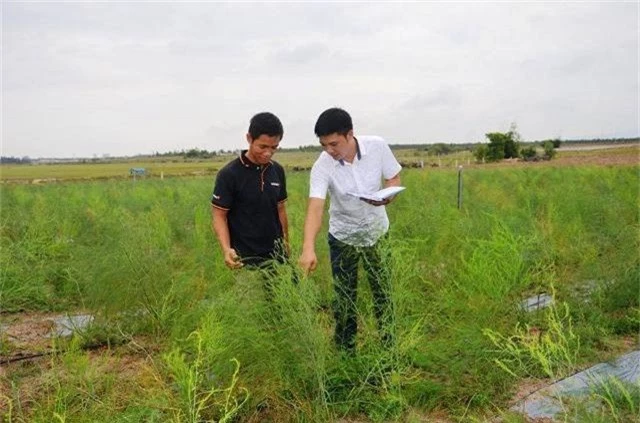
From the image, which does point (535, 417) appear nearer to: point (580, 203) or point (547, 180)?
point (580, 203)

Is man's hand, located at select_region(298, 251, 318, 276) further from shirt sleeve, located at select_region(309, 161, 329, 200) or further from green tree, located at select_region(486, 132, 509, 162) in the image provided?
green tree, located at select_region(486, 132, 509, 162)

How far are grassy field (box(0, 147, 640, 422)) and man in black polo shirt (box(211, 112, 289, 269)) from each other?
10.2 inches

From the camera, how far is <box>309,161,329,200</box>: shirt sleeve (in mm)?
2988

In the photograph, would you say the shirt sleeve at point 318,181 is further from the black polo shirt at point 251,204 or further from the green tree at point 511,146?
the green tree at point 511,146

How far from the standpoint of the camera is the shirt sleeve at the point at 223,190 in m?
3.05

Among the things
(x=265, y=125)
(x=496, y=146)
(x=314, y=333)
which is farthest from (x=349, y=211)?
(x=496, y=146)

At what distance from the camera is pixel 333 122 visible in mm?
2855

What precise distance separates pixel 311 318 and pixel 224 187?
3.19 feet

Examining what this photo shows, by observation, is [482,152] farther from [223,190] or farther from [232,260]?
[232,260]

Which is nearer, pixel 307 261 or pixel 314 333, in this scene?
pixel 314 333

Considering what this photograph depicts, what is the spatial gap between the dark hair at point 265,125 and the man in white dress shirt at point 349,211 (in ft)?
0.72

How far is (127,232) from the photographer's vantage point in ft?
14.0

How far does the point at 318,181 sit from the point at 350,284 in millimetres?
634

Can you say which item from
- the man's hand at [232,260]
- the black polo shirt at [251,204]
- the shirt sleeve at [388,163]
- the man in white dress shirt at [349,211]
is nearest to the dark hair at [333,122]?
the man in white dress shirt at [349,211]
